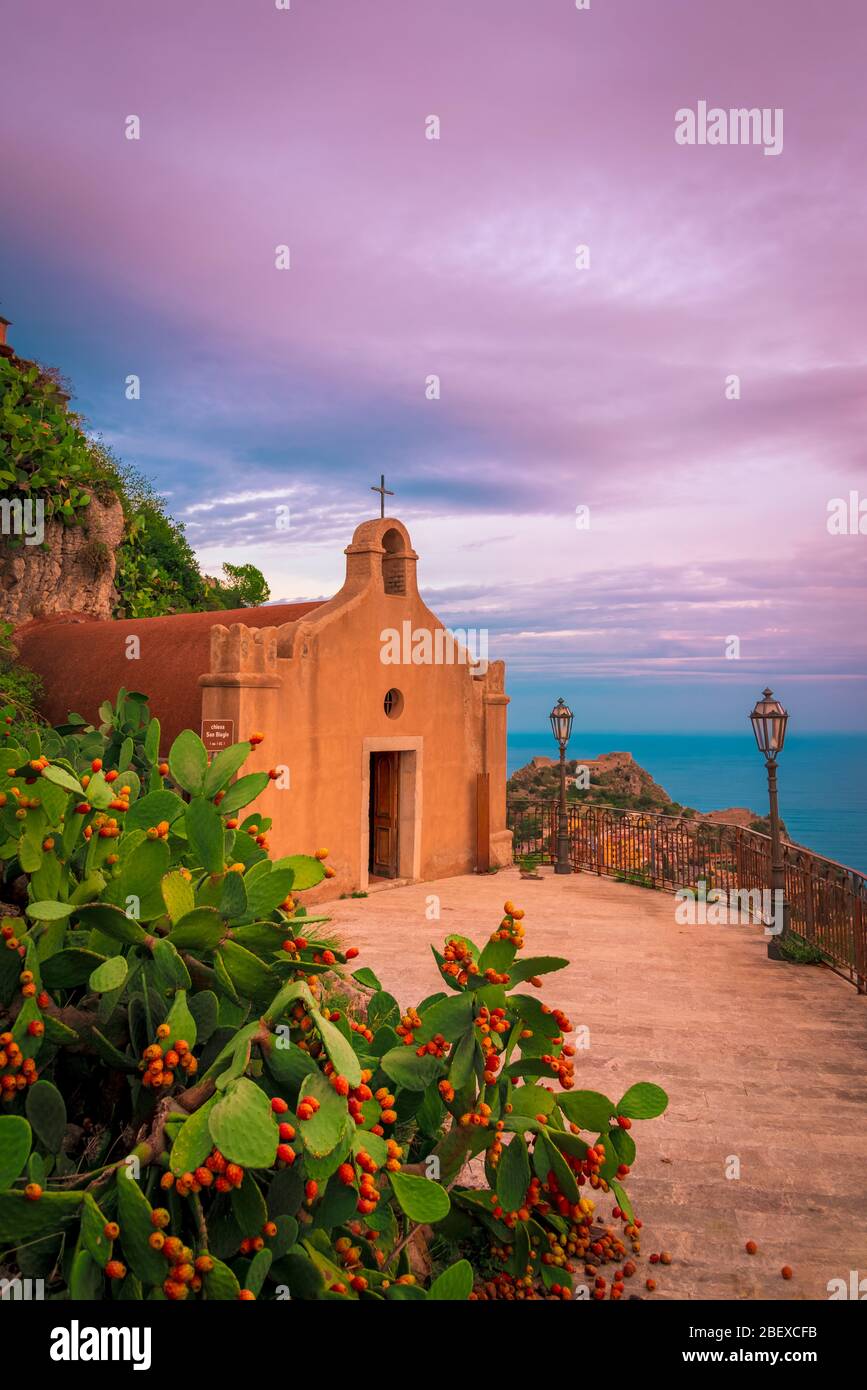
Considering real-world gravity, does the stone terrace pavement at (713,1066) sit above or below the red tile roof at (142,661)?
below

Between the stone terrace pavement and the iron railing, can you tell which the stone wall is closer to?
the iron railing

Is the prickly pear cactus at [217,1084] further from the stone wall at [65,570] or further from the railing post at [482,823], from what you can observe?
the stone wall at [65,570]

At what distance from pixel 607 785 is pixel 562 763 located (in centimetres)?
872

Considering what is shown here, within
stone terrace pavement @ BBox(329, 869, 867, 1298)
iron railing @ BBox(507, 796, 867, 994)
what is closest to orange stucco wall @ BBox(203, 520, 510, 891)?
stone terrace pavement @ BBox(329, 869, 867, 1298)

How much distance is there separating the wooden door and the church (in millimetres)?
25

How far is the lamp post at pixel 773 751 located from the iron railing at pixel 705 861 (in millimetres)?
180

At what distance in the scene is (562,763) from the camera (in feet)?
51.9

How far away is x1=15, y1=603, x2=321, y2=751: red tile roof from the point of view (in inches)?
487

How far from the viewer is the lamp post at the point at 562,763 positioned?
50.9 ft

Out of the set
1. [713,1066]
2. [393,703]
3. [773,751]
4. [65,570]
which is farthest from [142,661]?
[713,1066]

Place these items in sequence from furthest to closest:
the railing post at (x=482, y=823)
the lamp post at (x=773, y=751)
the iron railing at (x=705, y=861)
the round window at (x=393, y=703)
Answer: the railing post at (x=482, y=823) < the round window at (x=393, y=703) < the lamp post at (x=773, y=751) < the iron railing at (x=705, y=861)

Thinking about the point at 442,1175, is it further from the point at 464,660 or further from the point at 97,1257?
the point at 464,660

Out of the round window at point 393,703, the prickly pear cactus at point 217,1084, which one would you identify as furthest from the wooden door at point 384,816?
the prickly pear cactus at point 217,1084
